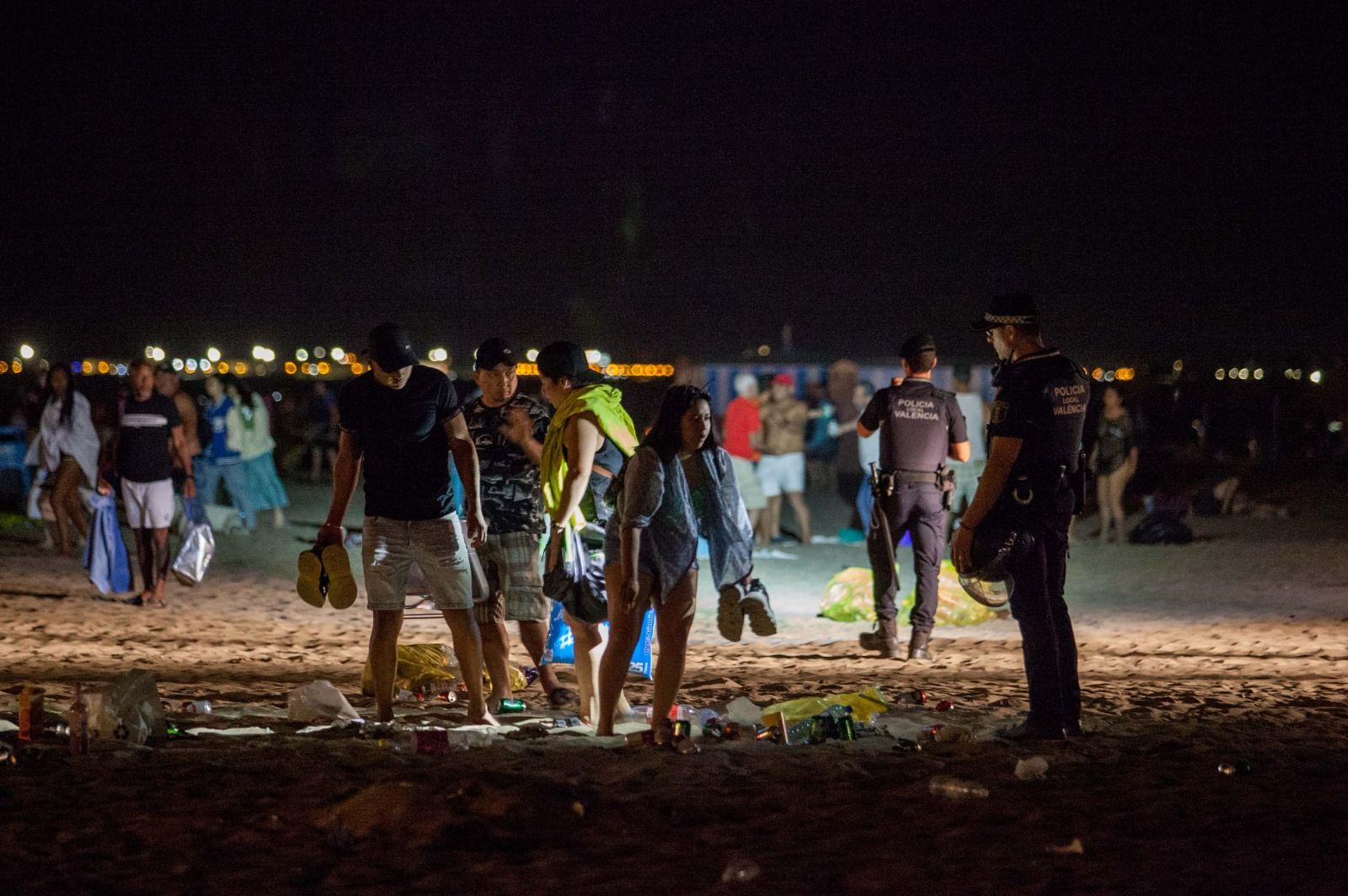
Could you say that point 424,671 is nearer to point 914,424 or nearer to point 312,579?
point 312,579

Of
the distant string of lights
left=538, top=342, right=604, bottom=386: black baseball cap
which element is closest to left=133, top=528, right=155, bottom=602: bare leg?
left=538, top=342, right=604, bottom=386: black baseball cap

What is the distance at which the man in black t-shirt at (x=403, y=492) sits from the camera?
6.25 m

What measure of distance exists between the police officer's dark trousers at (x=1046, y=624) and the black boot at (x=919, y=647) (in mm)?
2669

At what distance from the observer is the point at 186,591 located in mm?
12180

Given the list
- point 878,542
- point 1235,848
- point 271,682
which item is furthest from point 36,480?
point 1235,848

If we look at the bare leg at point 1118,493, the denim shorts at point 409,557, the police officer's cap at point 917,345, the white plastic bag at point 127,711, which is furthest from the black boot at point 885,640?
the bare leg at point 1118,493

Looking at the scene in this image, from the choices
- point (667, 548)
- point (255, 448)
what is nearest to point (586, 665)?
point (667, 548)

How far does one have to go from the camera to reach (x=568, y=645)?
26.0ft

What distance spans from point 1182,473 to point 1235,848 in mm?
17686

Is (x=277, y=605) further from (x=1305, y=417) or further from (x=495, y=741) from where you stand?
(x=1305, y=417)

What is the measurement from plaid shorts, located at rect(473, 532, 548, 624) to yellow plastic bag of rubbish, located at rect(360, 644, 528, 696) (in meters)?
0.49

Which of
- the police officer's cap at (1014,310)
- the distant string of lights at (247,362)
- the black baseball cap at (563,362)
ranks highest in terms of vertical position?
the distant string of lights at (247,362)

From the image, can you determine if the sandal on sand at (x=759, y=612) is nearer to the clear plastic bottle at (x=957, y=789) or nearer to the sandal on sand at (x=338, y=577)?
the clear plastic bottle at (x=957, y=789)

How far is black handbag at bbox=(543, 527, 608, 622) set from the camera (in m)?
6.25
